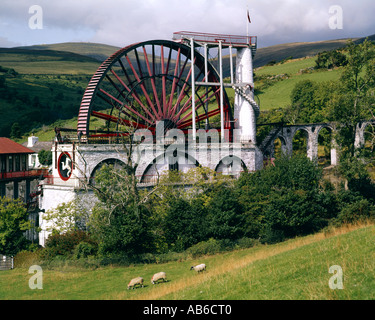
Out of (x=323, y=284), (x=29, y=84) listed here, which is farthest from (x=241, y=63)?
(x=29, y=84)

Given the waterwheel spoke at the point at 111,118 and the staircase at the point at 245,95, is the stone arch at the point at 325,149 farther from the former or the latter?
the waterwheel spoke at the point at 111,118

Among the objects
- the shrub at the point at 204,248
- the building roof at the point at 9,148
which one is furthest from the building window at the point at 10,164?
the shrub at the point at 204,248

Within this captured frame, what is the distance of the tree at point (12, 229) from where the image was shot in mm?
28656

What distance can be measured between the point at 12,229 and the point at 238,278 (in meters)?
18.0

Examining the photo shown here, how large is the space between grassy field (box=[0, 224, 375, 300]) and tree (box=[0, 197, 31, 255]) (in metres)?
3.47

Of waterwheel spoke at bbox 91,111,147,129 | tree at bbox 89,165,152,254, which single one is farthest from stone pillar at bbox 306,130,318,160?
tree at bbox 89,165,152,254

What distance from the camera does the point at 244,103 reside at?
4128cm

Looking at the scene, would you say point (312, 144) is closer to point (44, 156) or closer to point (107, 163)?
point (107, 163)

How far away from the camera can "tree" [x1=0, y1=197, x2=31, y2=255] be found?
28.7m

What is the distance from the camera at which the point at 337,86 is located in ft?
123
